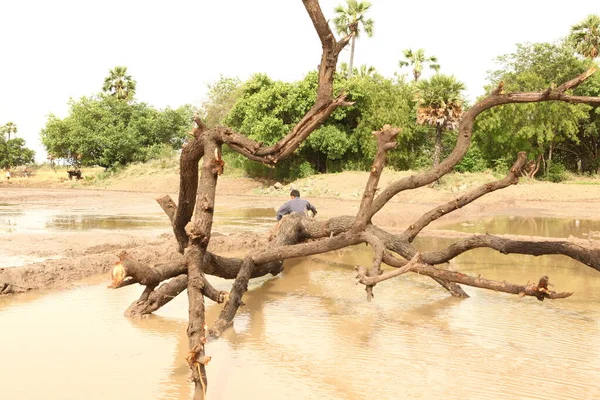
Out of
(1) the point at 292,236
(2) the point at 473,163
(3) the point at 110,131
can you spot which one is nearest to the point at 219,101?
(3) the point at 110,131

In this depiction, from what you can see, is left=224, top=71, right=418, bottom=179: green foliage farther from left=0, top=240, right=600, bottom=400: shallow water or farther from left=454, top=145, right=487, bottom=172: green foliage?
left=0, top=240, right=600, bottom=400: shallow water

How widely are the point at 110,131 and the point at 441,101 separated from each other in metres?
27.1

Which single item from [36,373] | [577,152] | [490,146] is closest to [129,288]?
[36,373]

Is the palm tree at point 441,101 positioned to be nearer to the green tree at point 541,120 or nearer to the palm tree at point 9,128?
the green tree at point 541,120

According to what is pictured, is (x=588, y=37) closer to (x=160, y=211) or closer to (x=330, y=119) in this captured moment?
(x=330, y=119)

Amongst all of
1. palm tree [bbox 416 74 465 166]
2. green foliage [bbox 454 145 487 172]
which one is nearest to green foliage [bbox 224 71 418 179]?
green foliage [bbox 454 145 487 172]

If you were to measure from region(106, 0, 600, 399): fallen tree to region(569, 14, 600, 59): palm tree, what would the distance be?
40.6 meters

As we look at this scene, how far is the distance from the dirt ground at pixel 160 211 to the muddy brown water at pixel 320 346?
0.75 meters

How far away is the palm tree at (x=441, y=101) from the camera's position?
2925cm

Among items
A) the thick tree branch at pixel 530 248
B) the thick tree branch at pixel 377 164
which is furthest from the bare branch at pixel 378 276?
the thick tree branch at pixel 530 248

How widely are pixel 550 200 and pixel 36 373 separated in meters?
25.1

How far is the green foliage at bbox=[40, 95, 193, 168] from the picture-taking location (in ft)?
149

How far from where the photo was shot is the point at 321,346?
686 cm

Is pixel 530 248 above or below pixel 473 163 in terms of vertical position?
below
